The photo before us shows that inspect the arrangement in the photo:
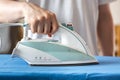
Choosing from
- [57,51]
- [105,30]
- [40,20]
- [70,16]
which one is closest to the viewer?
[40,20]

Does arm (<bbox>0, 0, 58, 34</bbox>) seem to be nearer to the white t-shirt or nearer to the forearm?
the forearm

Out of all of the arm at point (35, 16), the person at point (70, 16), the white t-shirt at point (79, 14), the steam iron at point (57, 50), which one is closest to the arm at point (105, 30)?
the person at point (70, 16)

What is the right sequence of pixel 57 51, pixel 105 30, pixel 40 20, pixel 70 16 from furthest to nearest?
pixel 105 30 < pixel 70 16 < pixel 57 51 < pixel 40 20

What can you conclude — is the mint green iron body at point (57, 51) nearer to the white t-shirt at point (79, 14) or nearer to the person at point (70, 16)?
the person at point (70, 16)

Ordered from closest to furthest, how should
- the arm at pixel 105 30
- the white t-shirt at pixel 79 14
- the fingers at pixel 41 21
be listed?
1. the fingers at pixel 41 21
2. the white t-shirt at pixel 79 14
3. the arm at pixel 105 30

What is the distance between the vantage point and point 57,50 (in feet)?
3.41

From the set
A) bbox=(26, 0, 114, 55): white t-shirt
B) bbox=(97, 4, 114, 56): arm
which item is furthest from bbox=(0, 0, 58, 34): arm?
bbox=(97, 4, 114, 56): arm

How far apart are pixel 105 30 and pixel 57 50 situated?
76cm

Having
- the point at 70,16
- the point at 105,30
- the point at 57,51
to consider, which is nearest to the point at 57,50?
the point at 57,51

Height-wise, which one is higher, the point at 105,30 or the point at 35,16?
the point at 35,16

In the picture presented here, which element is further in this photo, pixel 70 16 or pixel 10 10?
pixel 70 16

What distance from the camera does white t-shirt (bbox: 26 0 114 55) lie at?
1.49m

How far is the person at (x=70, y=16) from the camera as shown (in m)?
0.96

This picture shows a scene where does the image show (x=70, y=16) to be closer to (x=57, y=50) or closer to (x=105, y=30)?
(x=105, y=30)
